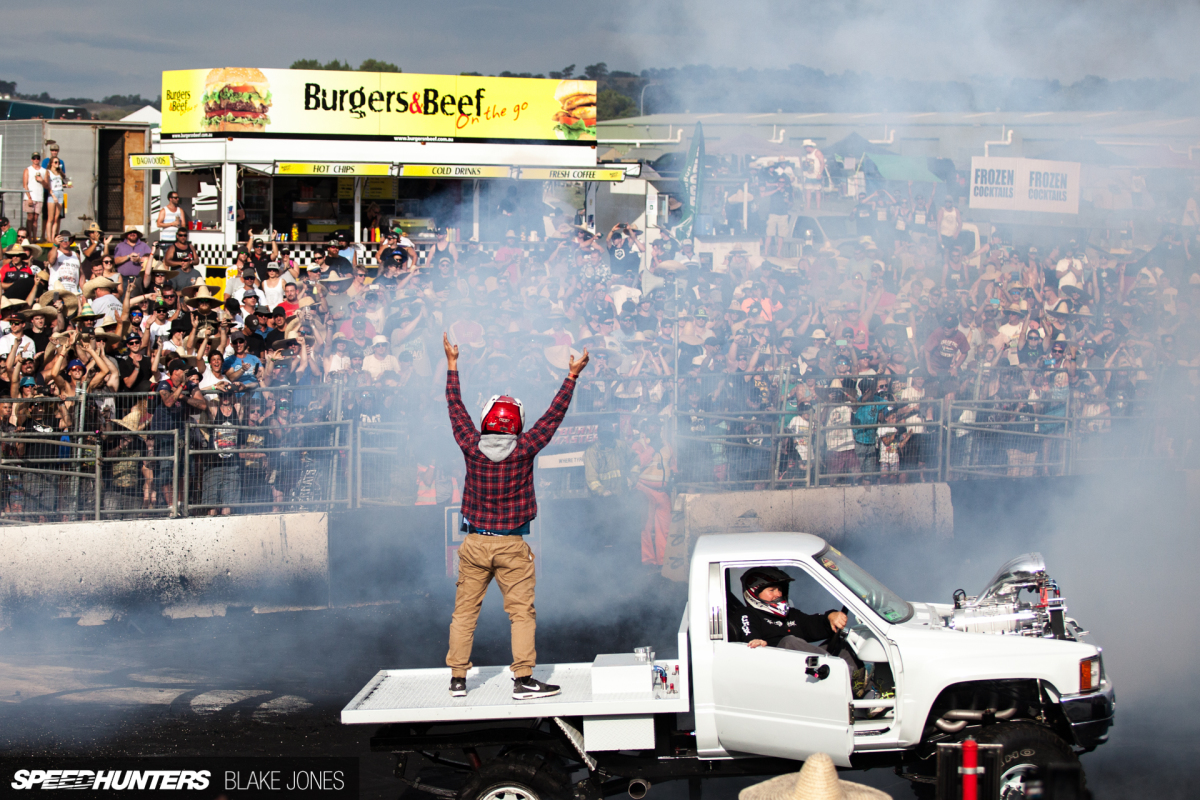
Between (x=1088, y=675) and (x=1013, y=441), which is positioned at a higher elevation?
(x=1013, y=441)

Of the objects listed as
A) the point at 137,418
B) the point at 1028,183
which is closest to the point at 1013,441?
the point at 1028,183

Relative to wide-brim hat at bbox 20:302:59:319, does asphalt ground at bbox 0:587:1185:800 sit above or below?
below

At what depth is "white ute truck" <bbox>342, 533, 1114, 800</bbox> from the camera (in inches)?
176

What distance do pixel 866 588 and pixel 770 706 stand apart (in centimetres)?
73

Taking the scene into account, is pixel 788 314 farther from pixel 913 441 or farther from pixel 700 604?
pixel 700 604

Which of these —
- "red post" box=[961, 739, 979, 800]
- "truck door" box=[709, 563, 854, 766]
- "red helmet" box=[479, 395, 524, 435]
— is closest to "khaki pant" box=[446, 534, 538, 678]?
"red helmet" box=[479, 395, 524, 435]

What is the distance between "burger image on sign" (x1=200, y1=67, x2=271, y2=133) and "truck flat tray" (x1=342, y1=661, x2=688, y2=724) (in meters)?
12.4

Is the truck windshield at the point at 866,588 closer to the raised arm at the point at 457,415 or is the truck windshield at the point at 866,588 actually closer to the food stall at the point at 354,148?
the raised arm at the point at 457,415

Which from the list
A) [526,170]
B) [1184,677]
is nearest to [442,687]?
[1184,677]

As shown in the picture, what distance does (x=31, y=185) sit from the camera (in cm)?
1452

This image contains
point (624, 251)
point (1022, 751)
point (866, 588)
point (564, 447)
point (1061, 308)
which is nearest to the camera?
point (1022, 751)

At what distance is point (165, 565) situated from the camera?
26.2ft

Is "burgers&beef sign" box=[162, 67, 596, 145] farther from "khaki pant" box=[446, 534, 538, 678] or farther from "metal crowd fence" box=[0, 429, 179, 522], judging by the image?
"khaki pant" box=[446, 534, 538, 678]

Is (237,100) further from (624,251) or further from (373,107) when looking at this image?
(624,251)
